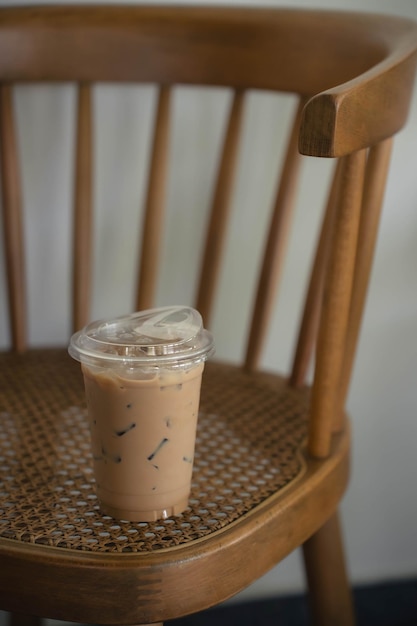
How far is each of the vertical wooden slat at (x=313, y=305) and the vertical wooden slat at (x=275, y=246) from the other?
68mm

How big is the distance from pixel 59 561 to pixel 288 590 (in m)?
0.79

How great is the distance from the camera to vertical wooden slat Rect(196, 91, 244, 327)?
0.95 meters

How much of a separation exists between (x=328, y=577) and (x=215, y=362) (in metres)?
0.26

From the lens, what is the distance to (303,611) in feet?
4.03

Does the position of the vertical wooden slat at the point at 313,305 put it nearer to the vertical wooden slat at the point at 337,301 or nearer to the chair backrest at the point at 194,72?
the chair backrest at the point at 194,72

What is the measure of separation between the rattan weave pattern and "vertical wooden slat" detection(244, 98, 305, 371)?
0.05 meters

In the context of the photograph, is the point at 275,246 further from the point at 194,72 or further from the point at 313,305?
the point at 194,72

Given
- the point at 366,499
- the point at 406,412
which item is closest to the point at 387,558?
the point at 366,499

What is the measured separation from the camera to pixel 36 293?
3.70 ft

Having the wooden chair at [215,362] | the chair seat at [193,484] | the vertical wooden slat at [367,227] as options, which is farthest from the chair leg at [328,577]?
the vertical wooden slat at [367,227]

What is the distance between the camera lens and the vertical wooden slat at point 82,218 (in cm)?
95

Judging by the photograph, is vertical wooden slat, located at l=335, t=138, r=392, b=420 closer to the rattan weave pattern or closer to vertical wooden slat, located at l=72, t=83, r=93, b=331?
the rattan weave pattern

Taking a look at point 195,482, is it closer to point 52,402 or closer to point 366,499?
point 52,402

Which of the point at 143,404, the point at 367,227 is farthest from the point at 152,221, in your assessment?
the point at 143,404
